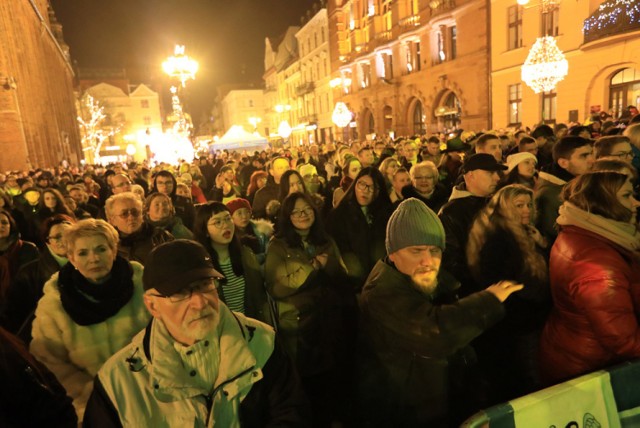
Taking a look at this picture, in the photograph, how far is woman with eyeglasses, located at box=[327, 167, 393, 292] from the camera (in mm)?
4602

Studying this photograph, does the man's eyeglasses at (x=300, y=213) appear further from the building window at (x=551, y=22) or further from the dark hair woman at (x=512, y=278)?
the building window at (x=551, y=22)

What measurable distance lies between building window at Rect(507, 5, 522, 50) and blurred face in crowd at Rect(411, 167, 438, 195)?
1958cm

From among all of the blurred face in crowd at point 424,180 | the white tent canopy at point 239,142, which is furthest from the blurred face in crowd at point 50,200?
the white tent canopy at point 239,142

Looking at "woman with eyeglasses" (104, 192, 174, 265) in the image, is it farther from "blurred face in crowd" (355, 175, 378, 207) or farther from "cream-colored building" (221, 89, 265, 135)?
"cream-colored building" (221, 89, 265, 135)

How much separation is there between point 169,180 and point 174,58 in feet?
35.6

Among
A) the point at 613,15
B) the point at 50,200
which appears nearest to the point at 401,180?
the point at 50,200

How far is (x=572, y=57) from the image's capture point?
18656 millimetres

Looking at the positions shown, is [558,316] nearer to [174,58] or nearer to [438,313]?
[438,313]

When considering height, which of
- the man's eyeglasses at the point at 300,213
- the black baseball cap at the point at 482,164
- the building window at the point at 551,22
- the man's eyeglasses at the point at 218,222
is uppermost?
the building window at the point at 551,22

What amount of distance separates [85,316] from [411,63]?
3141 cm

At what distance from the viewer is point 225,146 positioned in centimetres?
2378

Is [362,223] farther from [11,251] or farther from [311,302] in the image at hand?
[11,251]

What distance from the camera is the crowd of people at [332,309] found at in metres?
1.84

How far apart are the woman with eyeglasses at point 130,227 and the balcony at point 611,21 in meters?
18.3
